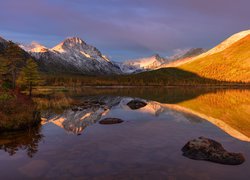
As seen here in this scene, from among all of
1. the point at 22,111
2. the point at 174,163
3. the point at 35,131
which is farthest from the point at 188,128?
the point at 22,111

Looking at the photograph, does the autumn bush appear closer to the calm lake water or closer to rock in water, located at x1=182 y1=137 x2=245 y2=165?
the calm lake water

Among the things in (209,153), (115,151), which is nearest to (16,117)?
(115,151)

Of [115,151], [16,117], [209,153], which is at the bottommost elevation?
[115,151]

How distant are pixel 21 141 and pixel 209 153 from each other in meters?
17.2

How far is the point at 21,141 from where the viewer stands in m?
25.6

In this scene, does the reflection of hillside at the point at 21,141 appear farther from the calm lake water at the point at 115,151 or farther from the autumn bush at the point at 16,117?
the autumn bush at the point at 16,117

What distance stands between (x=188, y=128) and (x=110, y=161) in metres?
16.5

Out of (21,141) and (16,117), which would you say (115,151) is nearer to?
(21,141)

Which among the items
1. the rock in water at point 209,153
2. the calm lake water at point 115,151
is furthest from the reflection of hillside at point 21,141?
the rock in water at point 209,153

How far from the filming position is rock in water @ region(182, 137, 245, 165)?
64.6 ft

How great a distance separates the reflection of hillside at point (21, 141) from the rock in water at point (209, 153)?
12.8 meters

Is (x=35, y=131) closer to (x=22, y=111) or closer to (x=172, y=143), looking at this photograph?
(x=22, y=111)

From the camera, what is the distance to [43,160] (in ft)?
65.6

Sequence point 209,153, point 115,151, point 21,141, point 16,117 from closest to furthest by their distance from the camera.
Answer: point 209,153, point 115,151, point 21,141, point 16,117
